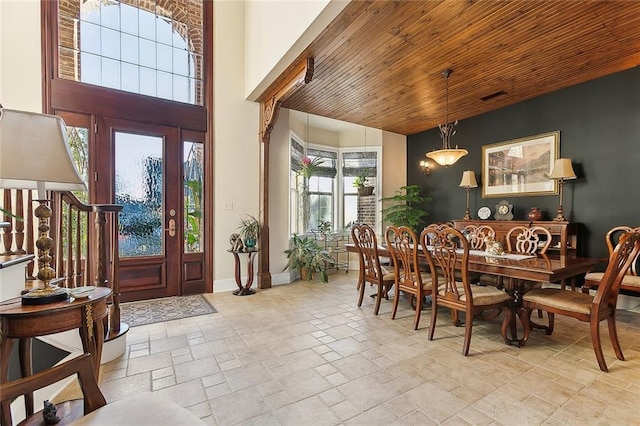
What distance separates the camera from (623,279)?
2959 mm

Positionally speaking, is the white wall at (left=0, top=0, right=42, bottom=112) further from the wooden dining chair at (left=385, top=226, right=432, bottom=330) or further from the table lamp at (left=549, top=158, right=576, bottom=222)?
the table lamp at (left=549, top=158, right=576, bottom=222)

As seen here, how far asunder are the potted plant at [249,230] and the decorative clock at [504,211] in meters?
3.85

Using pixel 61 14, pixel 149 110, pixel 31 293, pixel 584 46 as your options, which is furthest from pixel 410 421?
pixel 61 14

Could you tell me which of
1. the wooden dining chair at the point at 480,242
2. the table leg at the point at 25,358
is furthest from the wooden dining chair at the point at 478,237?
the table leg at the point at 25,358

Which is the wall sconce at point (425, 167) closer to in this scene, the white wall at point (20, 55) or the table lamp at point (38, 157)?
the table lamp at point (38, 157)

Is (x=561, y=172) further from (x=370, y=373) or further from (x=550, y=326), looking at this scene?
(x=370, y=373)

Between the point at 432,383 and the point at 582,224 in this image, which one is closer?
the point at 432,383

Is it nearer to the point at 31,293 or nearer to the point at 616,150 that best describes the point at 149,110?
the point at 31,293

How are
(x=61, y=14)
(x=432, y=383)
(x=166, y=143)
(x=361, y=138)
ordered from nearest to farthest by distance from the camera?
1. (x=432, y=383)
2. (x=61, y=14)
3. (x=166, y=143)
4. (x=361, y=138)

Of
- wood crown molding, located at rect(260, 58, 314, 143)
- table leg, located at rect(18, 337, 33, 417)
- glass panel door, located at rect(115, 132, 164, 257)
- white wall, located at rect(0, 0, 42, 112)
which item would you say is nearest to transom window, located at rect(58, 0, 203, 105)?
white wall, located at rect(0, 0, 42, 112)

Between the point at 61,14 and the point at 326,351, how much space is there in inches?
185

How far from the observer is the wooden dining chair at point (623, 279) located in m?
3.04

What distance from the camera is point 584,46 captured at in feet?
10.4

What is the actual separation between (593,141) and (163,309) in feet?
19.4
